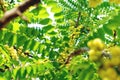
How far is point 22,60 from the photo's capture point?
365cm

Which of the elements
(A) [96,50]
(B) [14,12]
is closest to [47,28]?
(A) [96,50]

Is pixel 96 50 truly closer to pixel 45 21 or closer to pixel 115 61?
pixel 115 61

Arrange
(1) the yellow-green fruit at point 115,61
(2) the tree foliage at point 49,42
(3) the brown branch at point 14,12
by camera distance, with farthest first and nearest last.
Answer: (2) the tree foliage at point 49,42
(1) the yellow-green fruit at point 115,61
(3) the brown branch at point 14,12

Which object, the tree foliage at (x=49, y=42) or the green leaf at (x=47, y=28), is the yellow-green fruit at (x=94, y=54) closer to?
the tree foliage at (x=49, y=42)

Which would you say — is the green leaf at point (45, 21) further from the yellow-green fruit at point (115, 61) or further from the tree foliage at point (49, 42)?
the yellow-green fruit at point (115, 61)

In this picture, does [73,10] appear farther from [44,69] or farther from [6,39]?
[6,39]

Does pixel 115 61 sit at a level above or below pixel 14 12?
below

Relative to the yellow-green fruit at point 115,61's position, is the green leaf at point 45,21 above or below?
below

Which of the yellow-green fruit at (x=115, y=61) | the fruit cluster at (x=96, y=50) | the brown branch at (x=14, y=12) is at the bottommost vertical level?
the yellow-green fruit at (x=115, y=61)

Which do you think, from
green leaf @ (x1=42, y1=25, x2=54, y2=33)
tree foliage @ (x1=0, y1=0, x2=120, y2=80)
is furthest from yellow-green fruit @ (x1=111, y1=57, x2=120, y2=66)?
green leaf @ (x1=42, y1=25, x2=54, y2=33)

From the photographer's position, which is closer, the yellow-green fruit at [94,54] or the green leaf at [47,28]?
the yellow-green fruit at [94,54]

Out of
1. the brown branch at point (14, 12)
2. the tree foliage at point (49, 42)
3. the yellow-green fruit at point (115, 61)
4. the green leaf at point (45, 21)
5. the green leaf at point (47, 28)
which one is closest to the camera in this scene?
the brown branch at point (14, 12)

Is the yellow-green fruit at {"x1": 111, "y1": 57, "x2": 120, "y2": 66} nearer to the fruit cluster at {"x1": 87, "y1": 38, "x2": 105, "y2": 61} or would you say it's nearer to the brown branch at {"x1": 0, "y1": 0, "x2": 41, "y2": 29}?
the fruit cluster at {"x1": 87, "y1": 38, "x2": 105, "y2": 61}

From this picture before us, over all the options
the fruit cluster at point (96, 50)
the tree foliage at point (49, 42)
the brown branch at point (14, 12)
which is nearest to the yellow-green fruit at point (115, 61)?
the fruit cluster at point (96, 50)
